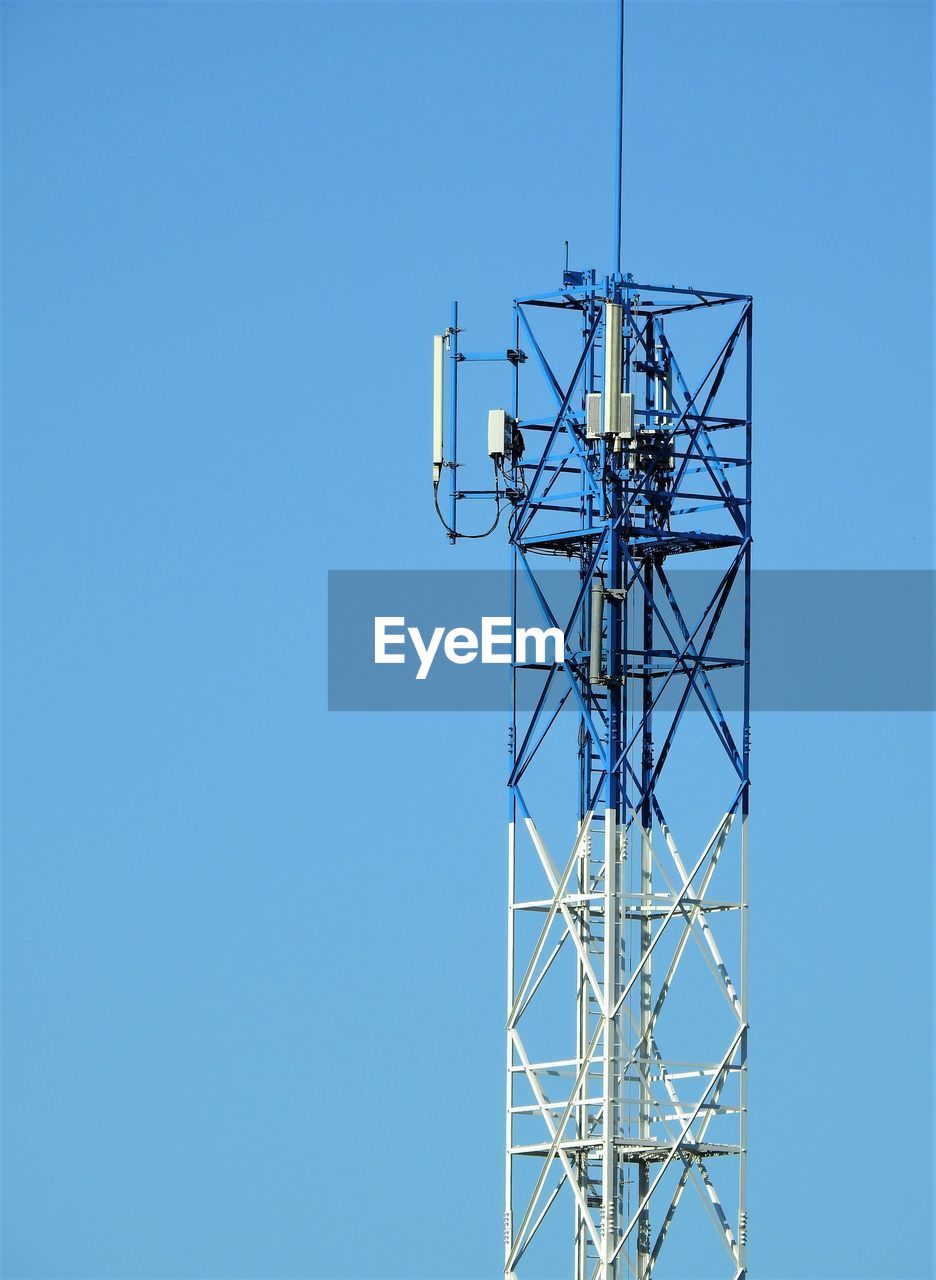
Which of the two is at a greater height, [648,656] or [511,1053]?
[648,656]

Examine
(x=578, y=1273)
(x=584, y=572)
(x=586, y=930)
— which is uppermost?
(x=584, y=572)

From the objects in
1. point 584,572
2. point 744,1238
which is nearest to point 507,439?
point 584,572

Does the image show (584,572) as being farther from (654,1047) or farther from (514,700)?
(654,1047)

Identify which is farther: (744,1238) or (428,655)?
(428,655)

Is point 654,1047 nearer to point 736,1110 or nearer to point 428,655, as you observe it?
point 736,1110

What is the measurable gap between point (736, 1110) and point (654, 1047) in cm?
265

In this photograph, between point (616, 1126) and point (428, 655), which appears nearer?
point (616, 1126)

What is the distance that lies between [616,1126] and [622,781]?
7.75m

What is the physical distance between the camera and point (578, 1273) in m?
109

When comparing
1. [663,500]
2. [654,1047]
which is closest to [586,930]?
[654,1047]

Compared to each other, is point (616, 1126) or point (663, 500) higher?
point (663, 500)

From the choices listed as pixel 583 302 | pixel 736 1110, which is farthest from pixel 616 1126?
pixel 583 302

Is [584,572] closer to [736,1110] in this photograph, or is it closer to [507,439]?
[507,439]

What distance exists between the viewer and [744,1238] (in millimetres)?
108688
